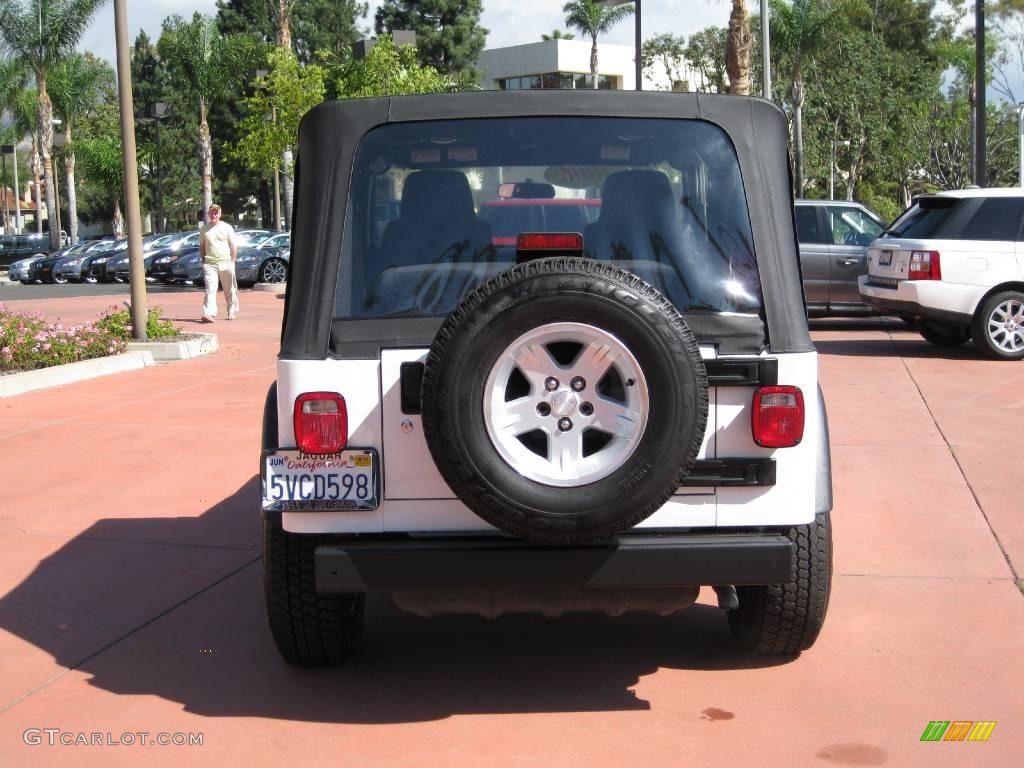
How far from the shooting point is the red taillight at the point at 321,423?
3.92 meters

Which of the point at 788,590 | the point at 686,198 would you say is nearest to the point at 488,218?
the point at 686,198

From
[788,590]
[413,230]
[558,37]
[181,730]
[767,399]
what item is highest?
[558,37]

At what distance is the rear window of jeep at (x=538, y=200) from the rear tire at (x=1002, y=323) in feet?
32.2

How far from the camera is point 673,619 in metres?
5.18

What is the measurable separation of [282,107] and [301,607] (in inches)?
962

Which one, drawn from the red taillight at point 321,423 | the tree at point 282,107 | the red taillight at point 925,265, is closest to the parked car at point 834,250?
the red taillight at point 925,265

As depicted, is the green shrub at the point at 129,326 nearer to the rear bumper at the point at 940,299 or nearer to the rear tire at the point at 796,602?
the rear bumper at the point at 940,299

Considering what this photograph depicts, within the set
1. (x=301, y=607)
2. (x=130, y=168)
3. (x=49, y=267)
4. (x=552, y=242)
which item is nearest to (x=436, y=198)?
(x=552, y=242)

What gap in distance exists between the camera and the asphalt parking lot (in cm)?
394

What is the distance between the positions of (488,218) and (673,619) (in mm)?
1967

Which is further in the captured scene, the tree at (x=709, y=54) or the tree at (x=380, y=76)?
the tree at (x=709, y=54)

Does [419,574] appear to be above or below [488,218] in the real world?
below

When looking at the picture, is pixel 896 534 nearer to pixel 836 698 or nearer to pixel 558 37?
pixel 836 698

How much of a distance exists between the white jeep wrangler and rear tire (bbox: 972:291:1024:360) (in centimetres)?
953
